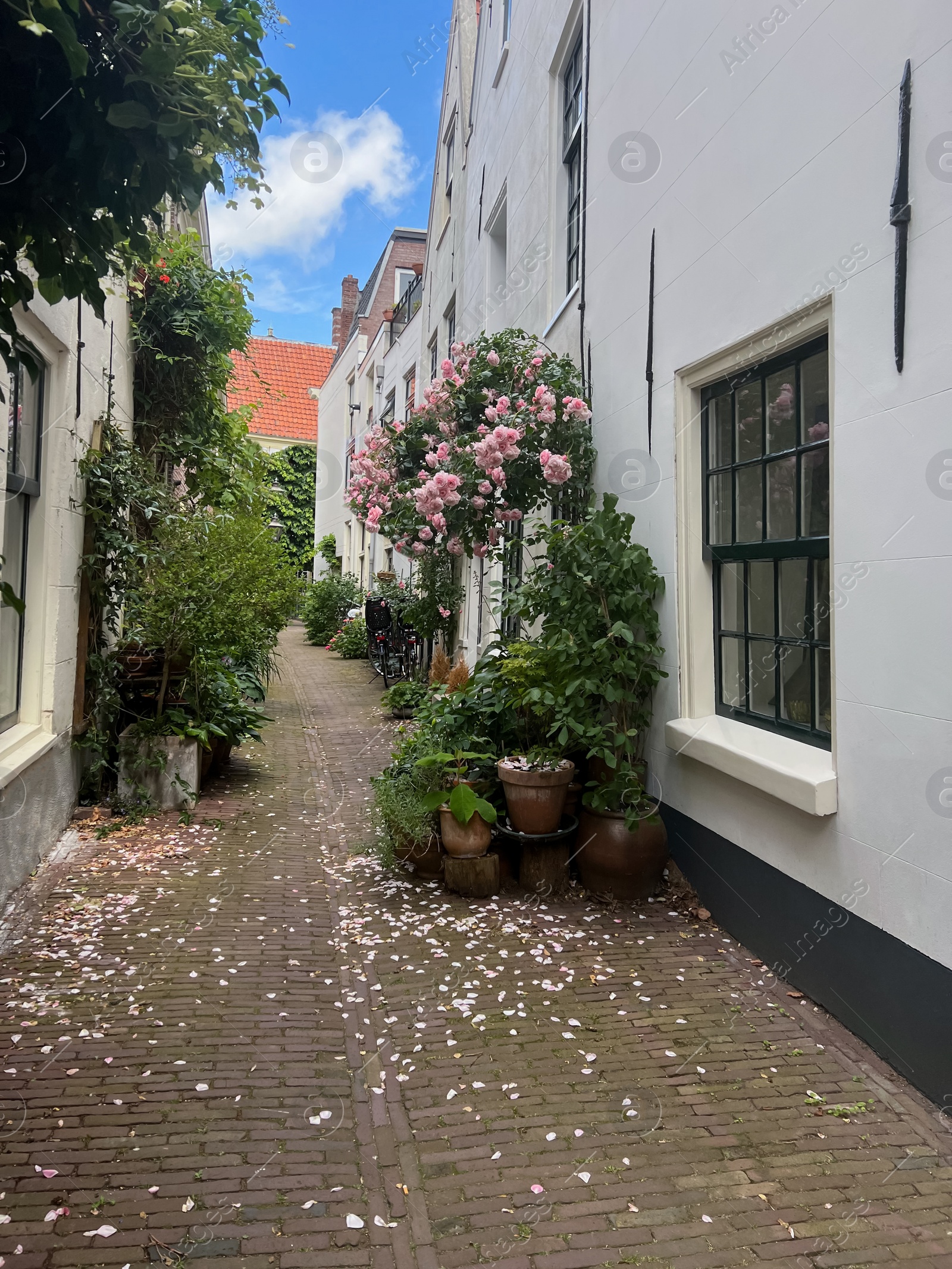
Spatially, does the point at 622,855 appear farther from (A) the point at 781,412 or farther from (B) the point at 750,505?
(A) the point at 781,412

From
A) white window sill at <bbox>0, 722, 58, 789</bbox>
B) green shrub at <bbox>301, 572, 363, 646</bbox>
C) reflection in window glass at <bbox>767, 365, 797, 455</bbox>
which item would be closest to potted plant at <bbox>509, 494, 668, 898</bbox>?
reflection in window glass at <bbox>767, 365, 797, 455</bbox>

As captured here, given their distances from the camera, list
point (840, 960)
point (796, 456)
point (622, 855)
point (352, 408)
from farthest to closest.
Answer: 1. point (352, 408)
2. point (622, 855)
3. point (796, 456)
4. point (840, 960)

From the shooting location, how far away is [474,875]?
187 inches

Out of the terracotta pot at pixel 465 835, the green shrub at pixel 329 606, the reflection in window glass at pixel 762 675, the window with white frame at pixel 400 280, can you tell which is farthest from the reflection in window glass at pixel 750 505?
the window with white frame at pixel 400 280

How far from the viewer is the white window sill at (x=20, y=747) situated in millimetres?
4422

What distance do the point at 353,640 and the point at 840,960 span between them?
14446 mm

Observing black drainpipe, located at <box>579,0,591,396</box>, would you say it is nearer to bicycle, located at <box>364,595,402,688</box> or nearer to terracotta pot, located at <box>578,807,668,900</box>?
terracotta pot, located at <box>578,807,668,900</box>

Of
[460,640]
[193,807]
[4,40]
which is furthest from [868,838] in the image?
[460,640]

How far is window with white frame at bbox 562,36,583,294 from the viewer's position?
278 inches

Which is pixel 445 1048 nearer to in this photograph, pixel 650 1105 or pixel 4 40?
pixel 650 1105

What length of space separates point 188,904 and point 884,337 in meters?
4.17

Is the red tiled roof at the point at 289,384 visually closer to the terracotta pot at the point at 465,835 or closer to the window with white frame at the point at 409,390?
the window with white frame at the point at 409,390

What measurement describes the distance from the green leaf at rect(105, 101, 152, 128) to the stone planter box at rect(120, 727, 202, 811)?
4.90 metres

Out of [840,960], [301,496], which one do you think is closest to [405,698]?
[840,960]
